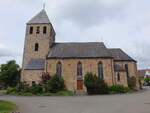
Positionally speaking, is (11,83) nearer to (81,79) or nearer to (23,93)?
(23,93)

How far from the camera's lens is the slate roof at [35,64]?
25.9m

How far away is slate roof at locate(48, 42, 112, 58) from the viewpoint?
26.5m

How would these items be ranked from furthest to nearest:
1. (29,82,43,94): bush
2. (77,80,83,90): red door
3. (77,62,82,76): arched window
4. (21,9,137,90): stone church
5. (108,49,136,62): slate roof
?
(108,49,136,62): slate roof < (77,62,82,76): arched window < (21,9,137,90): stone church < (77,80,83,90): red door < (29,82,43,94): bush

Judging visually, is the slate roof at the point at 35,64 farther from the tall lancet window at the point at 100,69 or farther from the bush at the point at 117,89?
the bush at the point at 117,89

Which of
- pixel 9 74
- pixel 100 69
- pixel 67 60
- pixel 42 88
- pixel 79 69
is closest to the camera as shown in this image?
pixel 42 88

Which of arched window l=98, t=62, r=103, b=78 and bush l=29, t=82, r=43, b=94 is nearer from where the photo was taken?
bush l=29, t=82, r=43, b=94

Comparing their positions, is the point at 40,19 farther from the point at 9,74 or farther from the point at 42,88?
the point at 9,74

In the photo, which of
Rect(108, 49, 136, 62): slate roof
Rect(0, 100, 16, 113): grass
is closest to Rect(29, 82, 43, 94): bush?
Rect(0, 100, 16, 113): grass

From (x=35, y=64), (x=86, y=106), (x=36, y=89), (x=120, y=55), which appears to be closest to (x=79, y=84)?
(x=36, y=89)

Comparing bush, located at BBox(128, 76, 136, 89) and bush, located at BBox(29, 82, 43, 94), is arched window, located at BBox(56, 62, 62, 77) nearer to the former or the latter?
bush, located at BBox(29, 82, 43, 94)

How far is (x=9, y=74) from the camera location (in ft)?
141

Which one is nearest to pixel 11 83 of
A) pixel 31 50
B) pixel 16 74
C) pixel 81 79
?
pixel 16 74

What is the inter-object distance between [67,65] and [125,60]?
1450cm

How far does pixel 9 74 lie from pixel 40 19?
78.1 feet
